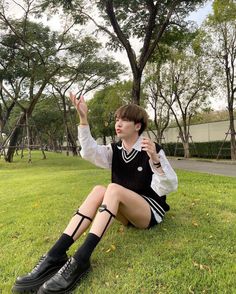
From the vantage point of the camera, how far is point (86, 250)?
251 cm

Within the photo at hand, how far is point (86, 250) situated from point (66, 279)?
0.78ft

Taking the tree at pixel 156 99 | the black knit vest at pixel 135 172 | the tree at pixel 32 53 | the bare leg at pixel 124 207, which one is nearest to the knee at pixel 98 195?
the bare leg at pixel 124 207

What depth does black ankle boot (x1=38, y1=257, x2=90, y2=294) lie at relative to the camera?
7.66 feet

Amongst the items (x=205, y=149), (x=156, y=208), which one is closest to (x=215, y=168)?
(x=205, y=149)

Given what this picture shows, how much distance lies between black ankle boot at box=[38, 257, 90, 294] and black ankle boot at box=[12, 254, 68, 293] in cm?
14

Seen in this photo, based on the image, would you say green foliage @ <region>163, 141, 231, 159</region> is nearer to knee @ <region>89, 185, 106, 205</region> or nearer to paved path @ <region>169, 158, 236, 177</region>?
paved path @ <region>169, 158, 236, 177</region>

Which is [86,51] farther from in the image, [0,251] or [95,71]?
[0,251]

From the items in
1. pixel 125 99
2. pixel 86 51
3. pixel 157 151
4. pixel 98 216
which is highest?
pixel 86 51

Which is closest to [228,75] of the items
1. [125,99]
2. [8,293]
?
[125,99]

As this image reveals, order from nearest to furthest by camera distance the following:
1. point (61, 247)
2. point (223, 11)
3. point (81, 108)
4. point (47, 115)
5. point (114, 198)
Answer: point (61, 247), point (114, 198), point (81, 108), point (223, 11), point (47, 115)

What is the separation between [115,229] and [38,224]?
114 cm

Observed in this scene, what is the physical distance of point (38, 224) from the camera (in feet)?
13.8

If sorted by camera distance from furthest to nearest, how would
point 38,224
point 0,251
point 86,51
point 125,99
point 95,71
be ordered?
point 125,99 → point 95,71 → point 86,51 → point 38,224 → point 0,251

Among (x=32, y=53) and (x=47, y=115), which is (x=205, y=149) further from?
(x=47, y=115)
